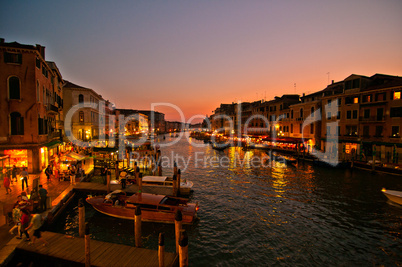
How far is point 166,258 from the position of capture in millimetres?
9000

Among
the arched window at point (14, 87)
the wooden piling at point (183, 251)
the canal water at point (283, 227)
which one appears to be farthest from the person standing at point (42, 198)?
the arched window at point (14, 87)

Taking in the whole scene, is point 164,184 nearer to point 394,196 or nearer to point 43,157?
point 43,157

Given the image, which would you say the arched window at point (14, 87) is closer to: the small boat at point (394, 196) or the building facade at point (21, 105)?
the building facade at point (21, 105)

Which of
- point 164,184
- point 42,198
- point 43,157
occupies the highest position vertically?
point 43,157

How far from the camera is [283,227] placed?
1444 cm

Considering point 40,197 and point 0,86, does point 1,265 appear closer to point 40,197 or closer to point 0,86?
point 40,197

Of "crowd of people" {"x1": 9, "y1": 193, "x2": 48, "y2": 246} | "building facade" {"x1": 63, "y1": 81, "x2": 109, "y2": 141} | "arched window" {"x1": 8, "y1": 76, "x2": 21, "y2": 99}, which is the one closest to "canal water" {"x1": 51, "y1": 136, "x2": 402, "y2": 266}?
"crowd of people" {"x1": 9, "y1": 193, "x2": 48, "y2": 246}

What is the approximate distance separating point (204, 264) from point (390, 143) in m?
35.3

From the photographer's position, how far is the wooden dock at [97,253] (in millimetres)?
8594

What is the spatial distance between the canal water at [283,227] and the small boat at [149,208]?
0.51 metres

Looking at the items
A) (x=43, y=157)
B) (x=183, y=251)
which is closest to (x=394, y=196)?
(x=183, y=251)

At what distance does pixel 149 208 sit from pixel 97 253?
530cm

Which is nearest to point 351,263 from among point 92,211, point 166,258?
point 166,258

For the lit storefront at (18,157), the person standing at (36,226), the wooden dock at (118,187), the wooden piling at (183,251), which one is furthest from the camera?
the lit storefront at (18,157)
